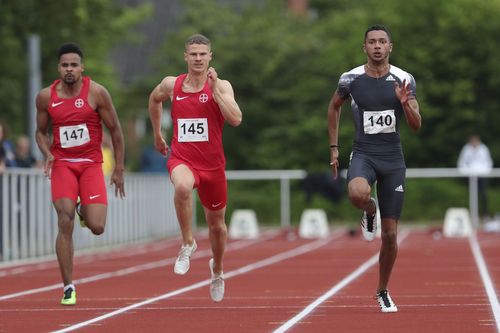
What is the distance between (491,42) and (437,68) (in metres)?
1.64

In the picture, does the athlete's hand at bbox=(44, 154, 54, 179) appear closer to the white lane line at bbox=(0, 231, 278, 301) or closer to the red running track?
the red running track

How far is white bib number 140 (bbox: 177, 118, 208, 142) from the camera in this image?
12.3 m

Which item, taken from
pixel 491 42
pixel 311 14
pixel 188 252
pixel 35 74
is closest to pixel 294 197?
pixel 35 74

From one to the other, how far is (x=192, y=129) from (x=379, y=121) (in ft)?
5.00

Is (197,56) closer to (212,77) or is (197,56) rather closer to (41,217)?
(212,77)

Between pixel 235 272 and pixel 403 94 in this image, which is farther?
pixel 235 272

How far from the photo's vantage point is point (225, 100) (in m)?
12.2

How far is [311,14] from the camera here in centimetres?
6681

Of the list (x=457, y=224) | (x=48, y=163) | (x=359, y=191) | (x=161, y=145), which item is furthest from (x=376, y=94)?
(x=457, y=224)

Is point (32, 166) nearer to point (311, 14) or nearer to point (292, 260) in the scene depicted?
point (292, 260)

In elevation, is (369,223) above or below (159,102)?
below

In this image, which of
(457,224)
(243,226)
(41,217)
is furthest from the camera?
(243,226)

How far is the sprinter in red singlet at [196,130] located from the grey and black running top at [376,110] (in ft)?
3.14

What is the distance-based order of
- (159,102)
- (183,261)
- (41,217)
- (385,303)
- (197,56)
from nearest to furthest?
1. (385,303)
2. (183,261)
3. (197,56)
4. (159,102)
5. (41,217)
